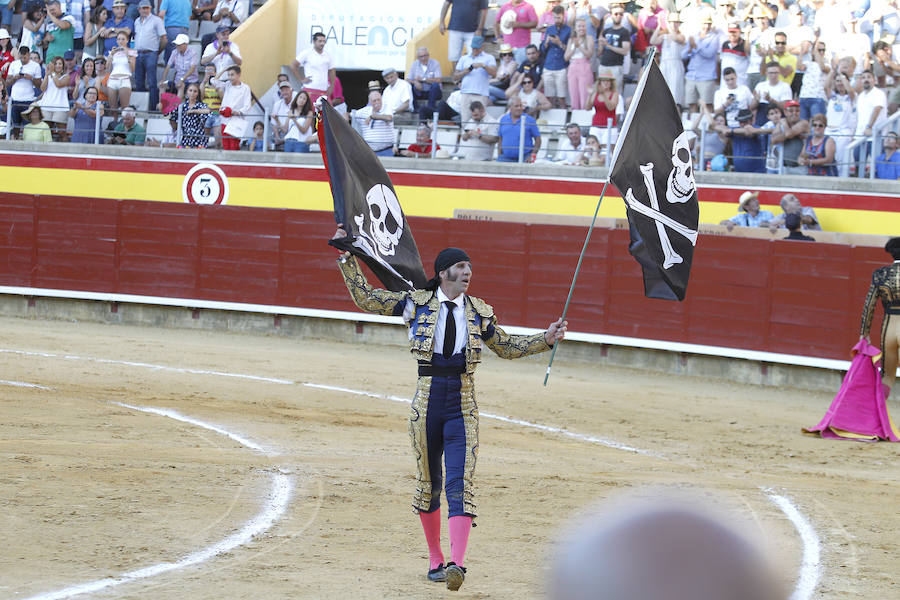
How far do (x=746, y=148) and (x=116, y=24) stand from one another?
29.5ft

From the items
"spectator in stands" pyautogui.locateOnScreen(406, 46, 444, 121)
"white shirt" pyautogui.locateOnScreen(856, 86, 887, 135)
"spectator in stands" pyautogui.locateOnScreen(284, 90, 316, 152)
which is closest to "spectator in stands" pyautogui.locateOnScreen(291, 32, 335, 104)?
"spectator in stands" pyautogui.locateOnScreen(284, 90, 316, 152)

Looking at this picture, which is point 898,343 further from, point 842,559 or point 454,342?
point 454,342

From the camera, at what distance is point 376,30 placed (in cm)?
1766

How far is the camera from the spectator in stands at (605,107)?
13.8 m

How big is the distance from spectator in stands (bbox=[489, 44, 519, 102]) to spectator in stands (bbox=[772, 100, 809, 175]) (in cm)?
347

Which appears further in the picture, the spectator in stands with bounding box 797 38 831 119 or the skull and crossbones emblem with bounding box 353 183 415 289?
the spectator in stands with bounding box 797 38 831 119

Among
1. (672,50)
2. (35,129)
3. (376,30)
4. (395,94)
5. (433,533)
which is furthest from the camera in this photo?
(376,30)

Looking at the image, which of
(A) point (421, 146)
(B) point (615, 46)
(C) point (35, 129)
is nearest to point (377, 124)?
(A) point (421, 146)

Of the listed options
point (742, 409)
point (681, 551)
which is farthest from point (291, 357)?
point (681, 551)

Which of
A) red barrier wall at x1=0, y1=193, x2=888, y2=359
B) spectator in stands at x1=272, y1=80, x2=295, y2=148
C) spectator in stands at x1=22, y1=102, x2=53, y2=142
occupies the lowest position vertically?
red barrier wall at x1=0, y1=193, x2=888, y2=359

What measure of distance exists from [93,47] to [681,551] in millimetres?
18074

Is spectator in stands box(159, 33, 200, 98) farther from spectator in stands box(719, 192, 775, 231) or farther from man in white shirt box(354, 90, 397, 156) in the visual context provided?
spectator in stands box(719, 192, 775, 231)

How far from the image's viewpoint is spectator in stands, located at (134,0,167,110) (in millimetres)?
17188

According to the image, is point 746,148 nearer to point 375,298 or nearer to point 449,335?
point 375,298
